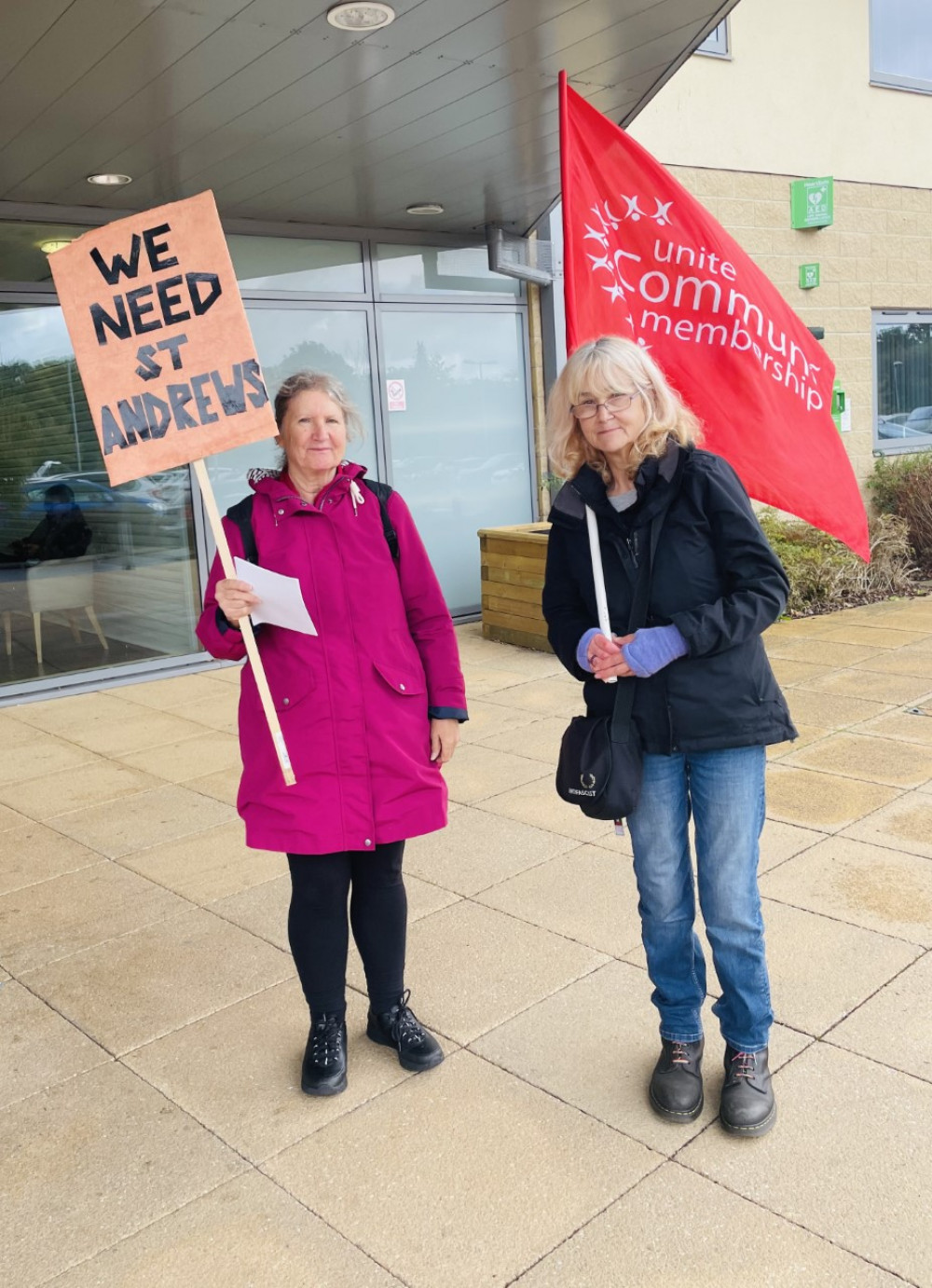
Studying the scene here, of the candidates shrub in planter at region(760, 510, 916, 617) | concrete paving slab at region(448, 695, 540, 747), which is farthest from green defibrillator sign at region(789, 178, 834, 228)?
concrete paving slab at region(448, 695, 540, 747)

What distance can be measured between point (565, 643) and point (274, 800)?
82 cm

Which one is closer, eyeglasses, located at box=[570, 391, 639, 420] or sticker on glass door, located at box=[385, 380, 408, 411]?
eyeglasses, located at box=[570, 391, 639, 420]

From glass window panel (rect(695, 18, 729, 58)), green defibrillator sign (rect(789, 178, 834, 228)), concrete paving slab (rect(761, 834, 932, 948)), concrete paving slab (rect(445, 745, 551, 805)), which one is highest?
glass window panel (rect(695, 18, 729, 58))

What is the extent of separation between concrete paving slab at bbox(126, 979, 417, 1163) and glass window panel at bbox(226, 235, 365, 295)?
20.5ft

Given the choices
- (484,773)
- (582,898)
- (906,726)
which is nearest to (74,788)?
(484,773)

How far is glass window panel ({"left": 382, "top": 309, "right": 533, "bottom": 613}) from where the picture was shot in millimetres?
9305

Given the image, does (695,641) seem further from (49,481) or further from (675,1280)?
(49,481)

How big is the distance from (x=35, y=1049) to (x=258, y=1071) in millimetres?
683

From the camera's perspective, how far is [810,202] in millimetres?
11664

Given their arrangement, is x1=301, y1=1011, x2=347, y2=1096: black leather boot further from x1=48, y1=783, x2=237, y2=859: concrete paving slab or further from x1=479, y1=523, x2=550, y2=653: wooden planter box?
x1=479, y1=523, x2=550, y2=653: wooden planter box

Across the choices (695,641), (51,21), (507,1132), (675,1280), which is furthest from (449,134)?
(675,1280)

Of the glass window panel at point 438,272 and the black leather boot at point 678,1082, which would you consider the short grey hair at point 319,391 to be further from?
the glass window panel at point 438,272

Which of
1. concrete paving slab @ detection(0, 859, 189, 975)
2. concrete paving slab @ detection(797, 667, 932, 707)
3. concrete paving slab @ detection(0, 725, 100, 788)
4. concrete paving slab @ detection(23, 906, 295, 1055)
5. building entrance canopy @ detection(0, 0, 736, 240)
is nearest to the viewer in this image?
concrete paving slab @ detection(23, 906, 295, 1055)

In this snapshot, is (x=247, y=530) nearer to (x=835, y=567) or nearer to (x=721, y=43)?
(x=835, y=567)
